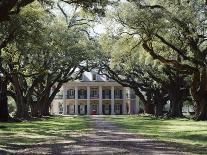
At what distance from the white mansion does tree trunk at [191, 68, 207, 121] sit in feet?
236

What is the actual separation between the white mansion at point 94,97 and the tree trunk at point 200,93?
236 feet

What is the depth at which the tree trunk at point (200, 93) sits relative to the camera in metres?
45.2

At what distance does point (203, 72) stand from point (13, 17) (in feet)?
69.2

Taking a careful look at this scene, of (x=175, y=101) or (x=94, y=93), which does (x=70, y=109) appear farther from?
A: (x=175, y=101)

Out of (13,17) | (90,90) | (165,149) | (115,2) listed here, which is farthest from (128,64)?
(90,90)

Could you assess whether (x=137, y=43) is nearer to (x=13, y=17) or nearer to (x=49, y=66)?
(x=13, y=17)

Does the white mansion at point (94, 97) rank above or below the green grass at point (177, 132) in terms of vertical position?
above

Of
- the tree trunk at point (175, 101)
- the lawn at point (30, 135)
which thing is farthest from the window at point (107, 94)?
the lawn at point (30, 135)

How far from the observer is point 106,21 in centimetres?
3659

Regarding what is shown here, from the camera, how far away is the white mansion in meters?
119

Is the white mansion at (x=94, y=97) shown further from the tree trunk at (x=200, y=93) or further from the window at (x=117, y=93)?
the tree trunk at (x=200, y=93)

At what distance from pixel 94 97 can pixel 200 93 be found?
7478cm

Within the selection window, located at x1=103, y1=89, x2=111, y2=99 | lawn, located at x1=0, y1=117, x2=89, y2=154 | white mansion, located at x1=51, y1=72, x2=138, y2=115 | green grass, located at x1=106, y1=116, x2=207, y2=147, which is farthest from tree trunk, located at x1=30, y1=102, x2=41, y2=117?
window, located at x1=103, y1=89, x2=111, y2=99

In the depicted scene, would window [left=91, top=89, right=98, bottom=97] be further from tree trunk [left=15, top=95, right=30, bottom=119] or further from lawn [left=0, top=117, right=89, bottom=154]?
lawn [left=0, top=117, right=89, bottom=154]
